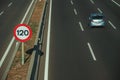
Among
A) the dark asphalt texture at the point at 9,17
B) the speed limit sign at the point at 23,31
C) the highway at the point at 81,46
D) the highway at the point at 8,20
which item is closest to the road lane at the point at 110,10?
the highway at the point at 81,46

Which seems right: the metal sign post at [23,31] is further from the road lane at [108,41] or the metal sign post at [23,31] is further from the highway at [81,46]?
the road lane at [108,41]

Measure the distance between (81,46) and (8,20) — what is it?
39.7 feet

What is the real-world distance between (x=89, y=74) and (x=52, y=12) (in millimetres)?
22561

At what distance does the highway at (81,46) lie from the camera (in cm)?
1981

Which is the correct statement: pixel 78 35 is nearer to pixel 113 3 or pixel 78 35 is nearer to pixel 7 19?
pixel 7 19

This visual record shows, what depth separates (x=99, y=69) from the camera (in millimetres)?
→ 20484

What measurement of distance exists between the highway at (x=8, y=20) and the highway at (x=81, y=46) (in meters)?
2.64

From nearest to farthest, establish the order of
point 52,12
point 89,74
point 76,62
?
point 89,74
point 76,62
point 52,12

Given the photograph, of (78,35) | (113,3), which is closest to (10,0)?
(113,3)

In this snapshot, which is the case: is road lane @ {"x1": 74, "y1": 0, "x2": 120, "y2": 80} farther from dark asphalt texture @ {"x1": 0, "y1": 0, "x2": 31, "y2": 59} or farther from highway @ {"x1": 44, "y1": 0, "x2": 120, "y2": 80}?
dark asphalt texture @ {"x1": 0, "y1": 0, "x2": 31, "y2": 59}

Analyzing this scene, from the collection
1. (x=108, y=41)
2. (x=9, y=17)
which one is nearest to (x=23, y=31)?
(x=108, y=41)

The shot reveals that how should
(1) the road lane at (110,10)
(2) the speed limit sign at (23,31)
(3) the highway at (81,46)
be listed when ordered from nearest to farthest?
(2) the speed limit sign at (23,31)
(3) the highway at (81,46)
(1) the road lane at (110,10)

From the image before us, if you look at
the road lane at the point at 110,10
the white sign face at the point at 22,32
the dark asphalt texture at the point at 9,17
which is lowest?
the road lane at the point at 110,10

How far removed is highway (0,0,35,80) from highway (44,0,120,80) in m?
2.64
